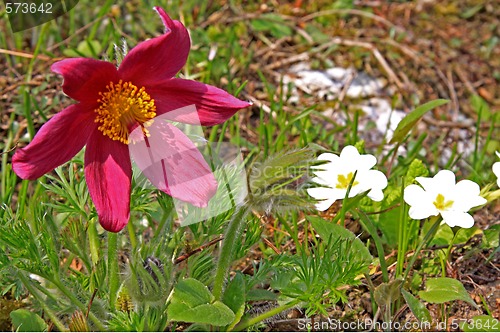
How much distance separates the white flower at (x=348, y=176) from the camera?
1462 mm

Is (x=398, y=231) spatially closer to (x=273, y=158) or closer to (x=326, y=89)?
(x=273, y=158)

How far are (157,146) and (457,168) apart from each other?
123 centimetres

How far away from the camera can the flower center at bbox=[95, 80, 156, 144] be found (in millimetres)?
1285

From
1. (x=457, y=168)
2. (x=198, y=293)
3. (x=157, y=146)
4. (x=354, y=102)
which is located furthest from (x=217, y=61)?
(x=198, y=293)

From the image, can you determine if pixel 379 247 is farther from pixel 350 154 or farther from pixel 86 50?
pixel 86 50

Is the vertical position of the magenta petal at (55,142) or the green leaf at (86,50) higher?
the magenta petal at (55,142)

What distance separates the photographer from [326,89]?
256cm

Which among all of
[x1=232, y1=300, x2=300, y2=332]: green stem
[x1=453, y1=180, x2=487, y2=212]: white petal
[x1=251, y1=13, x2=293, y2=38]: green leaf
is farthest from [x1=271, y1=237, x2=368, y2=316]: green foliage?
[x1=251, y1=13, x2=293, y2=38]: green leaf

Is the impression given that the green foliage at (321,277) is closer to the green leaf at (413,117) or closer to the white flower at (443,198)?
the white flower at (443,198)

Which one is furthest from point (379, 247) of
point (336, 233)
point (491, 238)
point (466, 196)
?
point (491, 238)

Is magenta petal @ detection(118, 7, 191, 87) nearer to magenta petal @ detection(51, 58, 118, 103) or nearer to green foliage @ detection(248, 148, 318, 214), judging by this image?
magenta petal @ detection(51, 58, 118, 103)

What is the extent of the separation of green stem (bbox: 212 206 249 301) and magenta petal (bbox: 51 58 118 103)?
33 cm

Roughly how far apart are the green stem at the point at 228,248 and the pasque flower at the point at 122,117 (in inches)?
3.1

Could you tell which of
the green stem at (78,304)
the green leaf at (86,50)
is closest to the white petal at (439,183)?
the green stem at (78,304)
